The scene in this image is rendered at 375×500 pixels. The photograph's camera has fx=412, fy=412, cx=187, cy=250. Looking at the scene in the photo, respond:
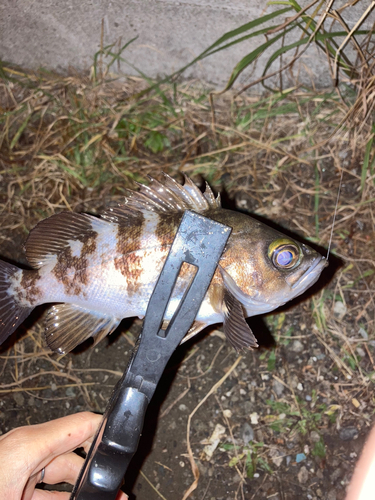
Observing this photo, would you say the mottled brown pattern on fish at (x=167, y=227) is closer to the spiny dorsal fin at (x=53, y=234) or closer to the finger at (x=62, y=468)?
the spiny dorsal fin at (x=53, y=234)

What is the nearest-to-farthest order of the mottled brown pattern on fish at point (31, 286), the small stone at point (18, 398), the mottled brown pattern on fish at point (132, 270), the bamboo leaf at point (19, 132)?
the mottled brown pattern on fish at point (132, 270) → the mottled brown pattern on fish at point (31, 286) → the small stone at point (18, 398) → the bamboo leaf at point (19, 132)

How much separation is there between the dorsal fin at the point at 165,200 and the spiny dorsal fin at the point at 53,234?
182 mm

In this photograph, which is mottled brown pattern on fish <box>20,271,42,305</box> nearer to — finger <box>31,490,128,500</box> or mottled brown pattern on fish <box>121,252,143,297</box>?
mottled brown pattern on fish <box>121,252,143,297</box>

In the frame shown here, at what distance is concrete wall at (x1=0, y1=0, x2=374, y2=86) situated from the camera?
10.1 feet

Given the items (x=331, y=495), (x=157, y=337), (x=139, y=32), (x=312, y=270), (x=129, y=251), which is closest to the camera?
(x=157, y=337)

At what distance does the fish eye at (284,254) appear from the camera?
2291 millimetres

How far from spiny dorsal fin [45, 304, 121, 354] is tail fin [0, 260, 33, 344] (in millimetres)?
203

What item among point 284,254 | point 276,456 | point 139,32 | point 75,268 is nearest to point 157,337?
point 75,268

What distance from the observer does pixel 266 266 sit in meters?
2.32

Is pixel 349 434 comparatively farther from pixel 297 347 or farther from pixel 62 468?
pixel 62 468

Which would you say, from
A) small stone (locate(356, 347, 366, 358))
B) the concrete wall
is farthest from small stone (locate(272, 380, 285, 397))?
the concrete wall

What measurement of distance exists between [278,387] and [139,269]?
145cm

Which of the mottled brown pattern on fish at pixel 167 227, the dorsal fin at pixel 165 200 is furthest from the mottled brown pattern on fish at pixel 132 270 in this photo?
the dorsal fin at pixel 165 200

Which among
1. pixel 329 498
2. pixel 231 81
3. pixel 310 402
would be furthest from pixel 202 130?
pixel 329 498
